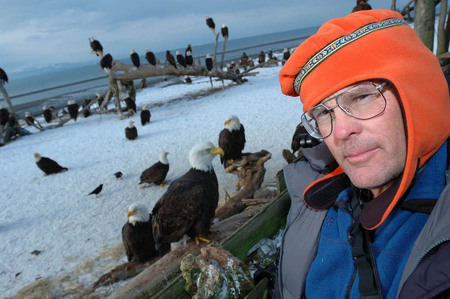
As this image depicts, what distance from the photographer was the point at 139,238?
3.57 meters

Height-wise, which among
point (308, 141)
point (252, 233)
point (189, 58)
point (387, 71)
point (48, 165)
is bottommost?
point (48, 165)

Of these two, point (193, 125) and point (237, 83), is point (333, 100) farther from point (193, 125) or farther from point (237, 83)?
point (237, 83)

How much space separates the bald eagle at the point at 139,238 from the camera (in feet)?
11.6

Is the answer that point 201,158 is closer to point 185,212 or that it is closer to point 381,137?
point 185,212

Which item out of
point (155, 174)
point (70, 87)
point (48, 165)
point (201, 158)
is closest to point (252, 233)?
point (201, 158)

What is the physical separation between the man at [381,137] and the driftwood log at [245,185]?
2.82 metres

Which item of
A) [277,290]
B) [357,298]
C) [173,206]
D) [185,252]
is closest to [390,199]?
[357,298]

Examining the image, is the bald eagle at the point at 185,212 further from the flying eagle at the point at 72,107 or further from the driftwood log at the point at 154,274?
the flying eagle at the point at 72,107

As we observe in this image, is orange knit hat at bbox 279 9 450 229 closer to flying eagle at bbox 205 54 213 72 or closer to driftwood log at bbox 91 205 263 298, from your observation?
driftwood log at bbox 91 205 263 298

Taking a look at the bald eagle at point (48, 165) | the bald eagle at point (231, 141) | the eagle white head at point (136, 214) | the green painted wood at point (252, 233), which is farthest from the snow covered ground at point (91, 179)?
the green painted wood at point (252, 233)

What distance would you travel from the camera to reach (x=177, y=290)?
55.2 inches

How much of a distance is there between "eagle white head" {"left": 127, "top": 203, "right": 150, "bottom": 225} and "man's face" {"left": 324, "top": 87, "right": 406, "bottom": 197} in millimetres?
3506

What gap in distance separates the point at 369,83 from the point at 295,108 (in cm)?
897

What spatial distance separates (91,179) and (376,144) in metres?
7.26
